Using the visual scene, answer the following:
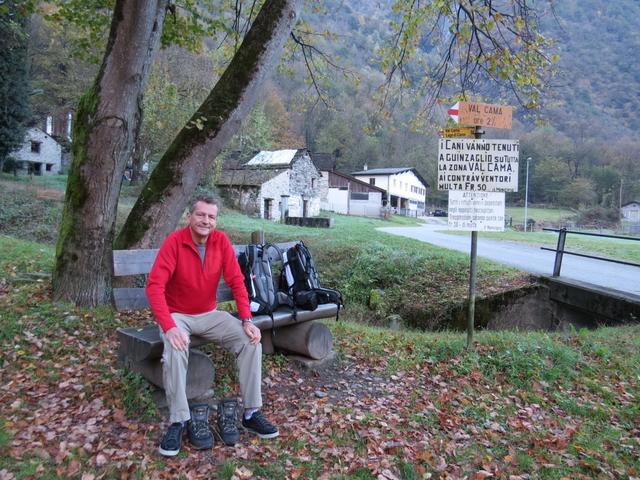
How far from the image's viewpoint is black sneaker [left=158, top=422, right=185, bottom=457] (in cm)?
313

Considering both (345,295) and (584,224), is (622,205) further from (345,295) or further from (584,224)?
(345,295)

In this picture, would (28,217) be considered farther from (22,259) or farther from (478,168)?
(478,168)

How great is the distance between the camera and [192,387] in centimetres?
372

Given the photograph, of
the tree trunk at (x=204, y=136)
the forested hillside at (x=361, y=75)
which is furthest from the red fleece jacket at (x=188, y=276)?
the forested hillside at (x=361, y=75)

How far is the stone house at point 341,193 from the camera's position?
2135 inches

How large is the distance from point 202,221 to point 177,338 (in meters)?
0.88

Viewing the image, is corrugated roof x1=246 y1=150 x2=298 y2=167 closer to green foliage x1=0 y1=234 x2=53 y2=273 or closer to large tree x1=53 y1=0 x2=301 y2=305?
green foliage x1=0 y1=234 x2=53 y2=273

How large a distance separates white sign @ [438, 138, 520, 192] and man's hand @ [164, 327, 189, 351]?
3360mm

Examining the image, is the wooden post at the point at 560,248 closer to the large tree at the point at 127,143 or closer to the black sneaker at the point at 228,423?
the large tree at the point at 127,143

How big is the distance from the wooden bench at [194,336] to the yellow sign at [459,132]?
2181 mm

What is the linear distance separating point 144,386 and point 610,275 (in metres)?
9.94

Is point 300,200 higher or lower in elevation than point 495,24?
lower

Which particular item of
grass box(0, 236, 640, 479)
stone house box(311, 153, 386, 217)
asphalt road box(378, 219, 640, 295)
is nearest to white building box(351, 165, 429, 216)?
stone house box(311, 153, 386, 217)

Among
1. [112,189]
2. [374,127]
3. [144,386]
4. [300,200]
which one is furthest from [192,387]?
[300,200]
